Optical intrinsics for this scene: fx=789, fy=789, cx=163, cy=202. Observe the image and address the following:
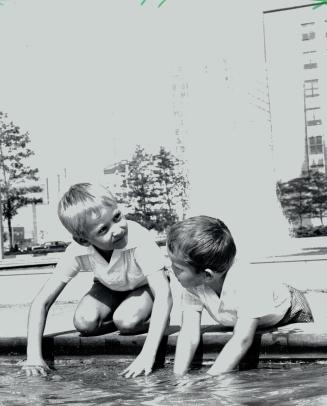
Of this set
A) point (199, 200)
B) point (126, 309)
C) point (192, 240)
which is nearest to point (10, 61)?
point (199, 200)

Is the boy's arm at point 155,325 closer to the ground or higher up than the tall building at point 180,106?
closer to the ground

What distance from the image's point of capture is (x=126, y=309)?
4.23 meters

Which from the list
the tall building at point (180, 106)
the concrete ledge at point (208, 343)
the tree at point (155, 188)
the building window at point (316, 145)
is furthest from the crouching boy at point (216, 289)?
the tall building at point (180, 106)

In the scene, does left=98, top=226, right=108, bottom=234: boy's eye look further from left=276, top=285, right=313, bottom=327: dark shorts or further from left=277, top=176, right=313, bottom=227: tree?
left=277, top=176, right=313, bottom=227: tree

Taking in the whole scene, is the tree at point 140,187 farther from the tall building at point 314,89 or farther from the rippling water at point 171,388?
the rippling water at point 171,388

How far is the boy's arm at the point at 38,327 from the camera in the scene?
13.0 ft

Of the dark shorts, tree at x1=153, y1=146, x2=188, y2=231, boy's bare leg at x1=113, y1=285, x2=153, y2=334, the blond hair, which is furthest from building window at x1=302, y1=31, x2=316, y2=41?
the blond hair

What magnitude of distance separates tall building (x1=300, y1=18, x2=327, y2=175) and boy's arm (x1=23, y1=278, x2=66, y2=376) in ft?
12.5

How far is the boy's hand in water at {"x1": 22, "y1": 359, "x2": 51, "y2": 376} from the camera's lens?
389 centimetres

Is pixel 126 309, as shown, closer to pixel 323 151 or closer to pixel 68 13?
Result: pixel 323 151

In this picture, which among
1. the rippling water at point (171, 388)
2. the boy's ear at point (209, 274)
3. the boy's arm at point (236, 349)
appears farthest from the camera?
the boy's ear at point (209, 274)

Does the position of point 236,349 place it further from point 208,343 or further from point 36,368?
point 36,368

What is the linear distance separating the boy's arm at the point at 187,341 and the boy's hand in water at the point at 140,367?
12cm

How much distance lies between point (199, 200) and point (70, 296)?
1664mm
